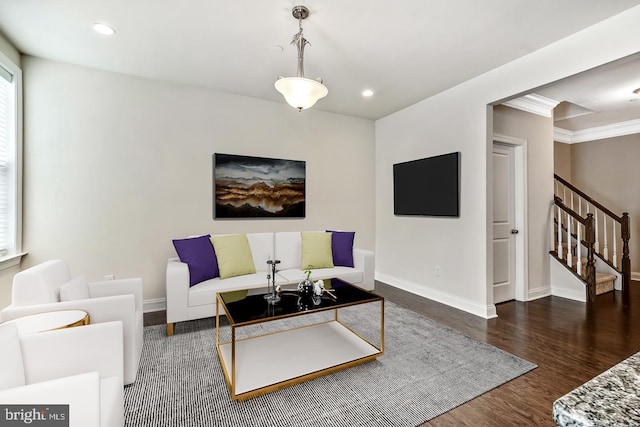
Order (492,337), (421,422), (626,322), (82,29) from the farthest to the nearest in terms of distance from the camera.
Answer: (626,322) < (492,337) < (82,29) < (421,422)

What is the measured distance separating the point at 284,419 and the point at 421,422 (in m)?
0.77

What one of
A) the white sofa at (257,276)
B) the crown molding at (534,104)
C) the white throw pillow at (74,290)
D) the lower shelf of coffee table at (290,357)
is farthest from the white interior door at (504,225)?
the white throw pillow at (74,290)

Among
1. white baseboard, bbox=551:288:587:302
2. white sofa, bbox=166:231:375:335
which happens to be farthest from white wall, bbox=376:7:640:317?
white baseboard, bbox=551:288:587:302

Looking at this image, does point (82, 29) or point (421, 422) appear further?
point (82, 29)

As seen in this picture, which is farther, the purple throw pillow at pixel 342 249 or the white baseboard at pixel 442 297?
the purple throw pillow at pixel 342 249

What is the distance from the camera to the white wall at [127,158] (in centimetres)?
306

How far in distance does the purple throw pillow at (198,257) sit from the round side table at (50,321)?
1117mm

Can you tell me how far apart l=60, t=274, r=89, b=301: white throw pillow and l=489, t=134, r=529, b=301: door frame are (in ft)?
15.3

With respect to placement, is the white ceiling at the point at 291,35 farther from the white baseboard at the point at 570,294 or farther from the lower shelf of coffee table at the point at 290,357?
the white baseboard at the point at 570,294

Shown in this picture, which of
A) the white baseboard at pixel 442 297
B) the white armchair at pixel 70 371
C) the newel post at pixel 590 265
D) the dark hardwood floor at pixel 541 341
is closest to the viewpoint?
the white armchair at pixel 70 371

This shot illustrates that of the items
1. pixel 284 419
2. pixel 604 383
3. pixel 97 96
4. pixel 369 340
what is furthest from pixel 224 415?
pixel 97 96

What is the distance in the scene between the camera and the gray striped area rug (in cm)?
171

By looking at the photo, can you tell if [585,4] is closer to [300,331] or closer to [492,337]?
[492,337]

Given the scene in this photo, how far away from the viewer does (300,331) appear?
8.80ft
